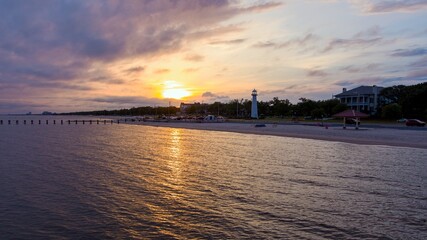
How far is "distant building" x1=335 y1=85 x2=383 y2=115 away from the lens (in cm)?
10069

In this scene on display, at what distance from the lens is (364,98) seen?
104m

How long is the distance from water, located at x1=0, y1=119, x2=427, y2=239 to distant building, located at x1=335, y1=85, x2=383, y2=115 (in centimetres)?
8660

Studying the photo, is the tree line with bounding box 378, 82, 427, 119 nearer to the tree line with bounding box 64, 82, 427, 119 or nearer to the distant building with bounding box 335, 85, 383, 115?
the tree line with bounding box 64, 82, 427, 119

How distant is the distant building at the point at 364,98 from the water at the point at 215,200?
8660 centimetres

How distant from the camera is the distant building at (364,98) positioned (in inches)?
3964

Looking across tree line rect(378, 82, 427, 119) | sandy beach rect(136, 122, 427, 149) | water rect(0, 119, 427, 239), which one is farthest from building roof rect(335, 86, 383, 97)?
water rect(0, 119, 427, 239)

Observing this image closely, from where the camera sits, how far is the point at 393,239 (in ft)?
28.2

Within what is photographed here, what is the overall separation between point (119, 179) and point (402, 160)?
1631 centimetres

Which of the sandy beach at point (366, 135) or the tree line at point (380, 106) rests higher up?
the tree line at point (380, 106)

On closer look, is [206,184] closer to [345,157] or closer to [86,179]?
[86,179]

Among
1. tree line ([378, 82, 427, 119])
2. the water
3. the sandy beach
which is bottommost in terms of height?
the water

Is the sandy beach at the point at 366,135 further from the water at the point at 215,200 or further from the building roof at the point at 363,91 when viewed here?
the building roof at the point at 363,91

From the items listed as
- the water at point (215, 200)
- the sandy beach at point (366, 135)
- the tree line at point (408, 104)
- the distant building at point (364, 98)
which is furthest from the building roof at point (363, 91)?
the water at point (215, 200)

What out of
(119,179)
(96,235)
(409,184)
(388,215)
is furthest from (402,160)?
(96,235)
